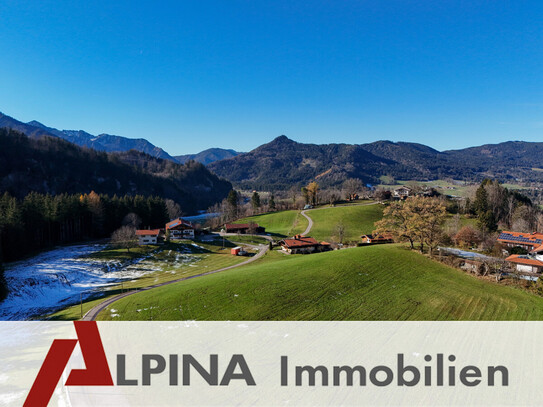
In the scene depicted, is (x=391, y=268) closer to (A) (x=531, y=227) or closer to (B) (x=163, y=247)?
(B) (x=163, y=247)

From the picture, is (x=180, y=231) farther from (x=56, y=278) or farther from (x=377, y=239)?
(x=377, y=239)

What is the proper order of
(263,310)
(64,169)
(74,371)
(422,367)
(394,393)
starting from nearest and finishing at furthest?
1. (394,393)
2. (74,371)
3. (422,367)
4. (263,310)
5. (64,169)

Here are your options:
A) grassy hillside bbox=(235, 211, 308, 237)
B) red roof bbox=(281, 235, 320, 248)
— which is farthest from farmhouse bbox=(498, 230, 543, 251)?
grassy hillside bbox=(235, 211, 308, 237)

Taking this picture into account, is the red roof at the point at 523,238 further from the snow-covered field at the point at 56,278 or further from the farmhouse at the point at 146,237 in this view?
the farmhouse at the point at 146,237

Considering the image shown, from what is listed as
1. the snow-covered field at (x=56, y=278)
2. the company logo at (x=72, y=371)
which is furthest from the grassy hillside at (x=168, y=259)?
the company logo at (x=72, y=371)

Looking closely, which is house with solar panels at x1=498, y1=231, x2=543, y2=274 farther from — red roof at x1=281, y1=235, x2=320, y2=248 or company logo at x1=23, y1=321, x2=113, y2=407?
company logo at x1=23, y1=321, x2=113, y2=407

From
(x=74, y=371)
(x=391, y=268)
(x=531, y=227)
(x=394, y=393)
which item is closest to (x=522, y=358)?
(x=394, y=393)
